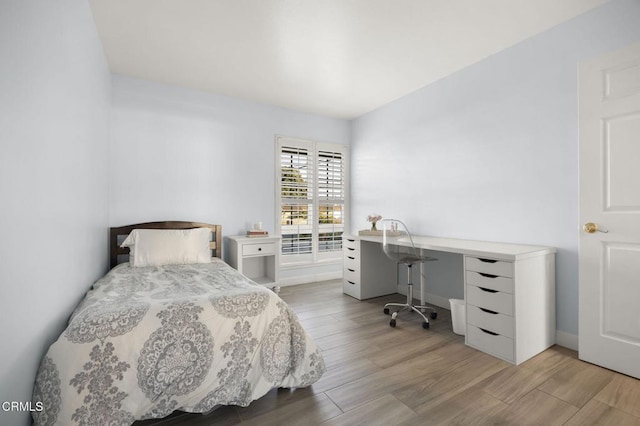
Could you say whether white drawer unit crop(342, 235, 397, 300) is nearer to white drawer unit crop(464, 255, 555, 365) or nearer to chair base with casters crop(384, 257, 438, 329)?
chair base with casters crop(384, 257, 438, 329)

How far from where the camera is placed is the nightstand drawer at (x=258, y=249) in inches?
143

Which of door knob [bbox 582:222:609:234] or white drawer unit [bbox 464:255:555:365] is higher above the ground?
door knob [bbox 582:222:609:234]

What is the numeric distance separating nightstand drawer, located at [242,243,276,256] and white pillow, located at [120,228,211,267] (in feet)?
1.83

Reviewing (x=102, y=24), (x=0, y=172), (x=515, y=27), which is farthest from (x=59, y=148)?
(x=515, y=27)

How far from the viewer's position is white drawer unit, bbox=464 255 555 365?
212cm

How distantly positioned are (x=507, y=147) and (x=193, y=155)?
11.4 ft

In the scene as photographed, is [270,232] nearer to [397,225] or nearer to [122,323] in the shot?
[397,225]

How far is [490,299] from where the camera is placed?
225 cm

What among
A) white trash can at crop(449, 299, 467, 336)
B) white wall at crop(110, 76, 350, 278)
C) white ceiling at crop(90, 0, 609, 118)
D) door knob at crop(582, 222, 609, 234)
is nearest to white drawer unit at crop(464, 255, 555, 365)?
white trash can at crop(449, 299, 467, 336)

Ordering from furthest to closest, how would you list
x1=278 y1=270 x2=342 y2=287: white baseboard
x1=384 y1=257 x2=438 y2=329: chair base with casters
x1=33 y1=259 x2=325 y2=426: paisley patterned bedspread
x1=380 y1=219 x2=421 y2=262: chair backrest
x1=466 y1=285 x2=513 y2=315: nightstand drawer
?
x1=278 y1=270 x2=342 y2=287: white baseboard < x1=380 y1=219 x2=421 y2=262: chair backrest < x1=384 y1=257 x2=438 y2=329: chair base with casters < x1=466 y1=285 x2=513 y2=315: nightstand drawer < x1=33 y1=259 x2=325 y2=426: paisley patterned bedspread

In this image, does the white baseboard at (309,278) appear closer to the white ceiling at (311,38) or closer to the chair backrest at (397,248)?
the chair backrest at (397,248)

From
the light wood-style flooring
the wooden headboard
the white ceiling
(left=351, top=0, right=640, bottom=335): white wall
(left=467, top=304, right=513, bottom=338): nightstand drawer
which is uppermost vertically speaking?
the white ceiling

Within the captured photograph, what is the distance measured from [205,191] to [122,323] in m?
2.53

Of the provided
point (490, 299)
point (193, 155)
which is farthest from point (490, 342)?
point (193, 155)
